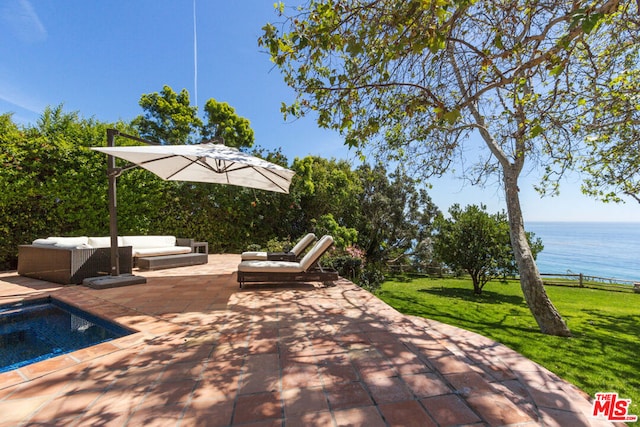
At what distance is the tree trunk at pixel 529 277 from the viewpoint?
222 inches

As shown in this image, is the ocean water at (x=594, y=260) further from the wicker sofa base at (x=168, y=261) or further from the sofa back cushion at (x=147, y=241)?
the sofa back cushion at (x=147, y=241)

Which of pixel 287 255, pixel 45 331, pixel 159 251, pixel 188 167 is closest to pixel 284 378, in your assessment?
pixel 45 331

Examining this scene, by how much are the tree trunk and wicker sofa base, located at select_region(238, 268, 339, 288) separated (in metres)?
4.19

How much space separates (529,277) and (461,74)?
4.63 metres

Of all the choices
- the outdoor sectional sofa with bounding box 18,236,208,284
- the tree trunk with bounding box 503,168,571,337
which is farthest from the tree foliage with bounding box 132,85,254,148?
the tree trunk with bounding box 503,168,571,337

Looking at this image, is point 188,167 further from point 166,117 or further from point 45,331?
point 166,117

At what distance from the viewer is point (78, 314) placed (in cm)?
440

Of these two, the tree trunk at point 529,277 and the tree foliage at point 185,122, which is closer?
the tree trunk at point 529,277

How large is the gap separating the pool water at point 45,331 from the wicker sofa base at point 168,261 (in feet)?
8.62

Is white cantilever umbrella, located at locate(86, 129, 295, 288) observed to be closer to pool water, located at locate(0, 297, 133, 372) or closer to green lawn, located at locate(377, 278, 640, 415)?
pool water, located at locate(0, 297, 133, 372)

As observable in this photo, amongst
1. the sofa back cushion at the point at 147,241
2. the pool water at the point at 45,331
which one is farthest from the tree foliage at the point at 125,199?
the pool water at the point at 45,331

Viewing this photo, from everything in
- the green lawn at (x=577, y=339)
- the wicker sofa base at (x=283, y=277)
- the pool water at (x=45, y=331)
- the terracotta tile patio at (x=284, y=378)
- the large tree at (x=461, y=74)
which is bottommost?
the green lawn at (x=577, y=339)

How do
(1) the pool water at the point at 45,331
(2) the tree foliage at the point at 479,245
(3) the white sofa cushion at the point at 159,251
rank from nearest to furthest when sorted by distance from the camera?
1. (1) the pool water at the point at 45,331
2. (3) the white sofa cushion at the point at 159,251
3. (2) the tree foliage at the point at 479,245

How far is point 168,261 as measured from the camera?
796 cm
